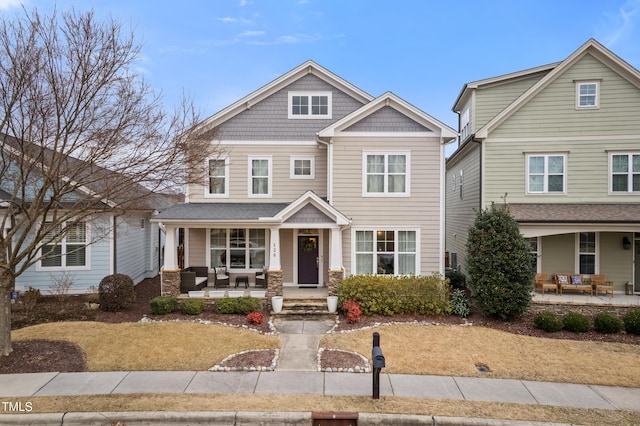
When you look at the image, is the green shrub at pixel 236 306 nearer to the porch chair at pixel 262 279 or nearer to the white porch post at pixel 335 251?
the porch chair at pixel 262 279

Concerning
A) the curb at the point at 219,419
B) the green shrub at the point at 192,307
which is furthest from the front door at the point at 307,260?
the curb at the point at 219,419

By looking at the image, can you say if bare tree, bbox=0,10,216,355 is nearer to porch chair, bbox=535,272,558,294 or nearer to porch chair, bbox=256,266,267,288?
porch chair, bbox=256,266,267,288

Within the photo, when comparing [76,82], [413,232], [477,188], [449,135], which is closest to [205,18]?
[76,82]

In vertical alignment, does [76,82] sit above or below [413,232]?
above

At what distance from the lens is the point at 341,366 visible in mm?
8375

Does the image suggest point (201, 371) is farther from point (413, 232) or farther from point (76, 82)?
point (413, 232)

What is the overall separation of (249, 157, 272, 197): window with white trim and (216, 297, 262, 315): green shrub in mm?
4966

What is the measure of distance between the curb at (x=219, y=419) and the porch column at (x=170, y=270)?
667cm

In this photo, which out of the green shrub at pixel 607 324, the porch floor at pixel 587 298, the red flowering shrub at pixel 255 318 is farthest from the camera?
the porch floor at pixel 587 298

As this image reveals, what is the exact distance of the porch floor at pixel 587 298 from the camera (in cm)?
1262

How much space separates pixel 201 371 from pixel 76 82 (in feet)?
23.1

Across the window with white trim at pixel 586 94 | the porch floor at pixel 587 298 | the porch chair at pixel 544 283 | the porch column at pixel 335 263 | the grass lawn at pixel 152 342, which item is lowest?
the grass lawn at pixel 152 342

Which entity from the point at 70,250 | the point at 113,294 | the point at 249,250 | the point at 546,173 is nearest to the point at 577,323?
the point at 546,173

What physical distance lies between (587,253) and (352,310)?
10032 millimetres
